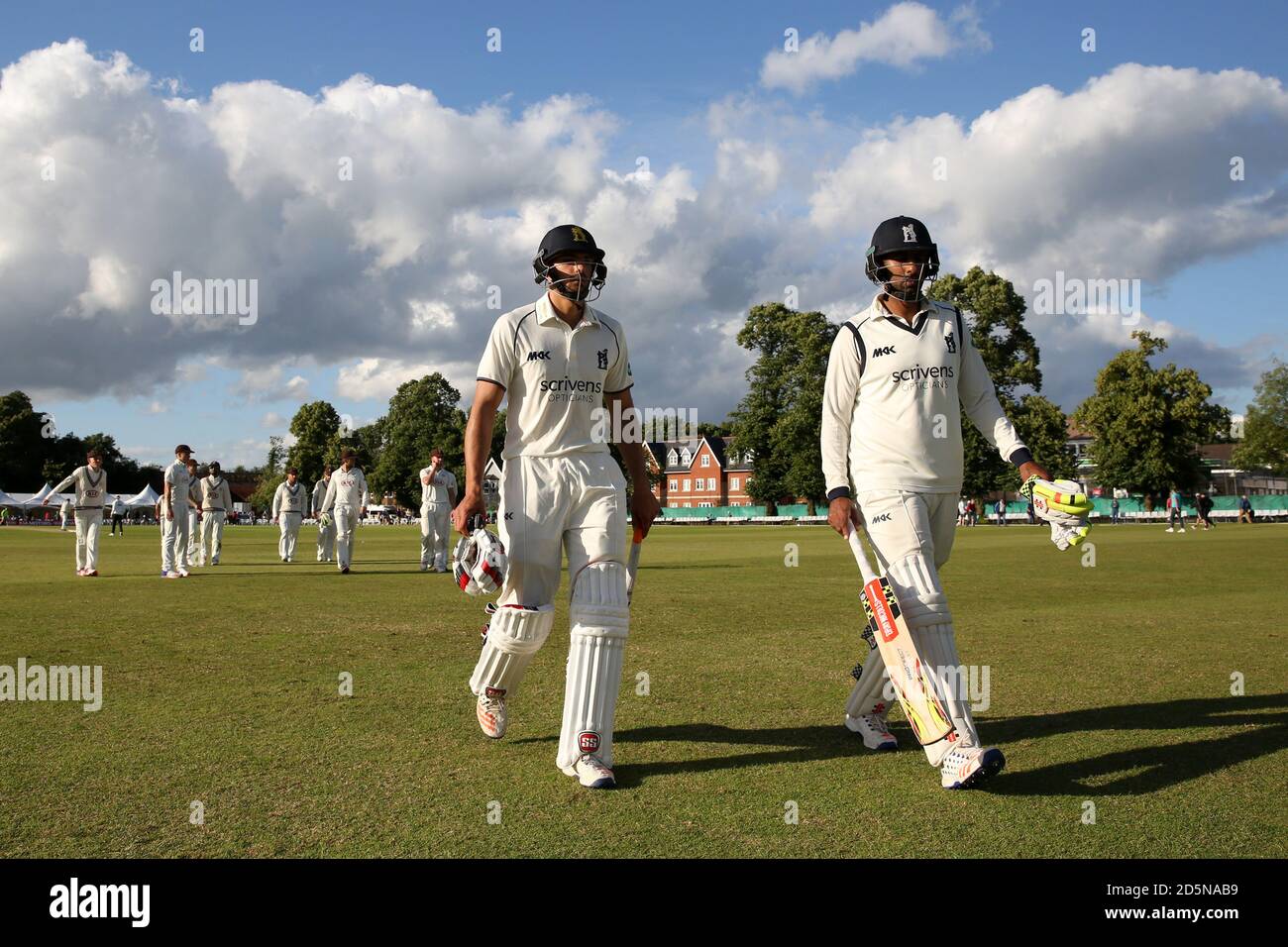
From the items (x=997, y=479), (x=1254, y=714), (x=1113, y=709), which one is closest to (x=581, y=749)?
(x=1113, y=709)

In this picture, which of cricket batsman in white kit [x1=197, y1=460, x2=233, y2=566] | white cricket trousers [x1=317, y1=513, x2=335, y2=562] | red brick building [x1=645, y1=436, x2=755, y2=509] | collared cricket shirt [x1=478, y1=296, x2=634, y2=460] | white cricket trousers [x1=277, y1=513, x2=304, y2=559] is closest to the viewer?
collared cricket shirt [x1=478, y1=296, x2=634, y2=460]

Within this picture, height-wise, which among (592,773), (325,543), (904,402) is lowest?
(592,773)

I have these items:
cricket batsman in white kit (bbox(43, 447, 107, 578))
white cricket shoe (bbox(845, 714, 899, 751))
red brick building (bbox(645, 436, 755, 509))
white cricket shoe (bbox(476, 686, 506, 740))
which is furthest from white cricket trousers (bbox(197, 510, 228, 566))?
red brick building (bbox(645, 436, 755, 509))

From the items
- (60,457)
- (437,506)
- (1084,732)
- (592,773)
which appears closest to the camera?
(592,773)

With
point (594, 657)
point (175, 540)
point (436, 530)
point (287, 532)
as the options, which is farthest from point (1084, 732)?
point (287, 532)

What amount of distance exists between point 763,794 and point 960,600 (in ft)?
34.3

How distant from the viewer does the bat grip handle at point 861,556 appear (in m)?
5.33

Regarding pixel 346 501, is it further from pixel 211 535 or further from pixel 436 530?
pixel 211 535

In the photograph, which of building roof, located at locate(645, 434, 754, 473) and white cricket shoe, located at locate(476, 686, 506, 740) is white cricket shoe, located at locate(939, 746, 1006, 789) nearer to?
white cricket shoe, located at locate(476, 686, 506, 740)

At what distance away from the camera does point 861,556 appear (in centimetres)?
541

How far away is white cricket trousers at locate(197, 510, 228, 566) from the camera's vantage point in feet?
76.2

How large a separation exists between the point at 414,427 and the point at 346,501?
8103cm

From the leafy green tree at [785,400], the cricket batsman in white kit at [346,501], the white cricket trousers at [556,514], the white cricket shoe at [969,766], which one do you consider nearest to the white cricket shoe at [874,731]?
the white cricket shoe at [969,766]
